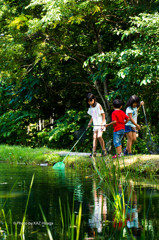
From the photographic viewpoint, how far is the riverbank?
28.1 ft

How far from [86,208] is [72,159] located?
6303 mm

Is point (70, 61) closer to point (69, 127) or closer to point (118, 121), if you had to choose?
point (69, 127)

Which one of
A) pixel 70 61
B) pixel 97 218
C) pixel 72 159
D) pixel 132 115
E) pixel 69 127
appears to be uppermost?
pixel 70 61

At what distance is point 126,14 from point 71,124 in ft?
15.1

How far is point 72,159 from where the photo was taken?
11.3 meters

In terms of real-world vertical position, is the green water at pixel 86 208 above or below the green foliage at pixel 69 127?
below

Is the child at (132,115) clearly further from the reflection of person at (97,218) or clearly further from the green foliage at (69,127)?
the green foliage at (69,127)

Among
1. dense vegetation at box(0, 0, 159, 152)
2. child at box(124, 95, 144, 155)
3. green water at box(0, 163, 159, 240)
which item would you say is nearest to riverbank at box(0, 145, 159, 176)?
child at box(124, 95, 144, 155)

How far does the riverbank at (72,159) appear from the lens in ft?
28.1

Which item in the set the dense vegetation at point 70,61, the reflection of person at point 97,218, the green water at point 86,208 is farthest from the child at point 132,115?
the reflection of person at point 97,218

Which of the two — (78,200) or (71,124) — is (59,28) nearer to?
(71,124)

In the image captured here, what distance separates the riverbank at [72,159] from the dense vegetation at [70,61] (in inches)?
79.8

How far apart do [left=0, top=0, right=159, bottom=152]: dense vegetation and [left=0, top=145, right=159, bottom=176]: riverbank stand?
203 centimetres

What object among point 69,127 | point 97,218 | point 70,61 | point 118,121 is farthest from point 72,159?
point 97,218
